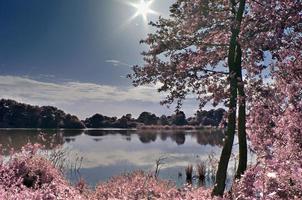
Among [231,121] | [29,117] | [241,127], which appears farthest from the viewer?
[29,117]

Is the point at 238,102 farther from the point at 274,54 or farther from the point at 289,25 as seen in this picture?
the point at 289,25

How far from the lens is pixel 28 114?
105438mm

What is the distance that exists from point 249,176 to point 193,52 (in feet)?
19.4

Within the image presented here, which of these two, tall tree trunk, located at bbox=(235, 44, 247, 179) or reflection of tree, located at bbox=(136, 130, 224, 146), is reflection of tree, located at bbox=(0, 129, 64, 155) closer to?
tall tree trunk, located at bbox=(235, 44, 247, 179)

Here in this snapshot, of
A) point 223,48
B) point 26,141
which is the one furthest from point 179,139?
point 223,48

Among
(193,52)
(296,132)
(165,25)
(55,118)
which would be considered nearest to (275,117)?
(296,132)

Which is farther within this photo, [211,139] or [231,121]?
[211,139]

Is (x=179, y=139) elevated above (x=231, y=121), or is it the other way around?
(x=179, y=139)

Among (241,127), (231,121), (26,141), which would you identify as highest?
(231,121)

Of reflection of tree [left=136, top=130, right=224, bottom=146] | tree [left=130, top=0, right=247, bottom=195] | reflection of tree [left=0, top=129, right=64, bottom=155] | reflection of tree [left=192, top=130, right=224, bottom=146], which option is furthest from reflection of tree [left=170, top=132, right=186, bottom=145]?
tree [left=130, top=0, right=247, bottom=195]

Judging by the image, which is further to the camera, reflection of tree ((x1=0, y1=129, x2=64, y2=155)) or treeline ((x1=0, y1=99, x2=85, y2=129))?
treeline ((x1=0, y1=99, x2=85, y2=129))

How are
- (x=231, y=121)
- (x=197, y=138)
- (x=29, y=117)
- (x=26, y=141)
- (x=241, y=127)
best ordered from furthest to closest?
(x=29, y=117) < (x=197, y=138) < (x=26, y=141) < (x=241, y=127) < (x=231, y=121)

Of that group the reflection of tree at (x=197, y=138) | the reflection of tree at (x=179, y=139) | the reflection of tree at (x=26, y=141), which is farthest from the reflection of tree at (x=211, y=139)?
the reflection of tree at (x=26, y=141)

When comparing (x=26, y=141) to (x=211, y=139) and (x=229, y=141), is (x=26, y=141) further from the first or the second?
(x=211, y=139)
